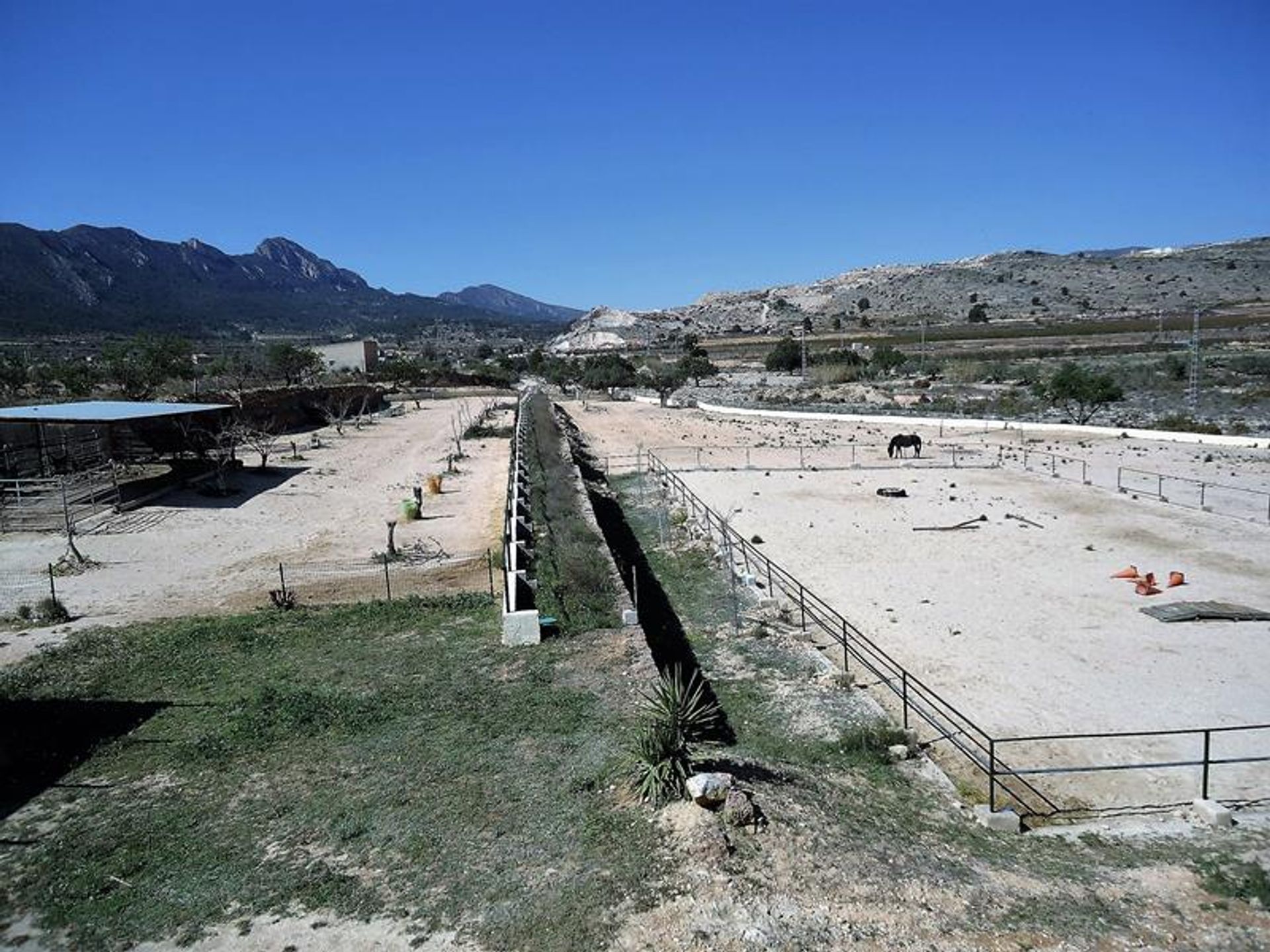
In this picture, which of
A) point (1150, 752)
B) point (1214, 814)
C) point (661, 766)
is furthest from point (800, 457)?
point (661, 766)

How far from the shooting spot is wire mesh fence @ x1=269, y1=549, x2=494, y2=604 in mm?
16391

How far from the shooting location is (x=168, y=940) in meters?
6.24

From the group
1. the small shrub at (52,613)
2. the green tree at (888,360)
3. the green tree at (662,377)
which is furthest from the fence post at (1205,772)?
the green tree at (888,360)

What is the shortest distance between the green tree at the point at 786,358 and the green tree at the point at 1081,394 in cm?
4144

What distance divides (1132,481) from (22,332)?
5141 inches

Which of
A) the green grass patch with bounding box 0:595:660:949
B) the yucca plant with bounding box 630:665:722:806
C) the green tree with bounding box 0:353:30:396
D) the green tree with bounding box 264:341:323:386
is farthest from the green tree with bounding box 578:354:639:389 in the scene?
the yucca plant with bounding box 630:665:722:806

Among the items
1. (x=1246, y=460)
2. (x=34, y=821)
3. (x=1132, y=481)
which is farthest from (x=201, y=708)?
(x=1246, y=460)

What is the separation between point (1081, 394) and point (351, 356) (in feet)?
241

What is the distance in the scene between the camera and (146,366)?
5722cm

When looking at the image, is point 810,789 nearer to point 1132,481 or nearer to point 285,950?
point 285,950

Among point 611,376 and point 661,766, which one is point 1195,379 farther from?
point 661,766

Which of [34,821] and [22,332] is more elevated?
[22,332]

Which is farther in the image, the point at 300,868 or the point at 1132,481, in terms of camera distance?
the point at 1132,481

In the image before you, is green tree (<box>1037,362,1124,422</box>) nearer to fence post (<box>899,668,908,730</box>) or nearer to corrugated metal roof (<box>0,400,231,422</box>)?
fence post (<box>899,668,908,730</box>)
